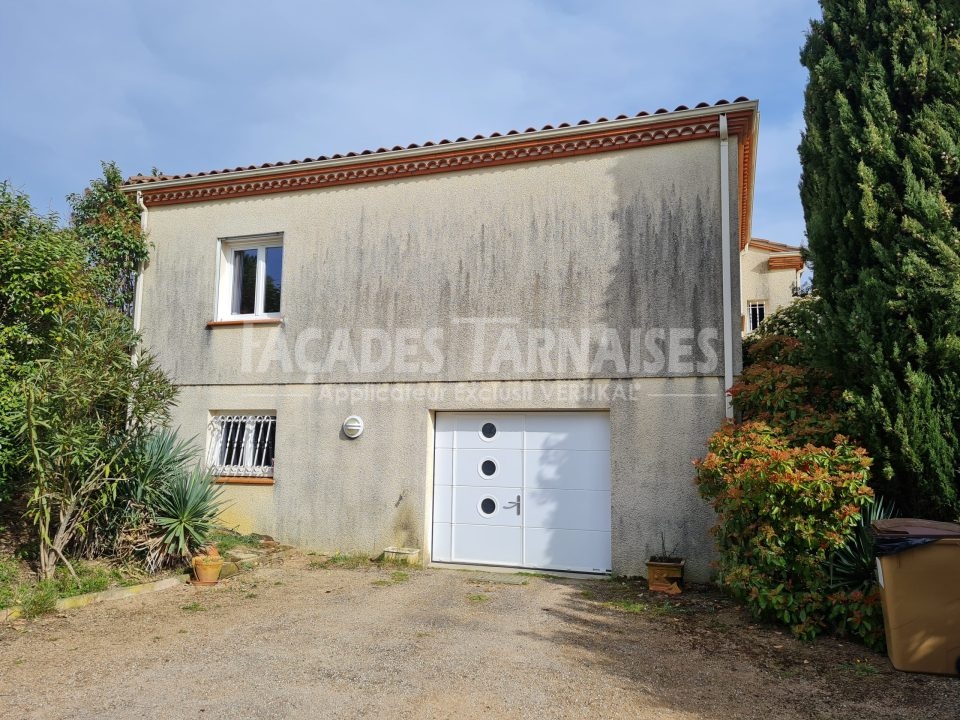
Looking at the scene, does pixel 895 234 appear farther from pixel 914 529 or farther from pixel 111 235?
pixel 111 235

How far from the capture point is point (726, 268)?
8.73m

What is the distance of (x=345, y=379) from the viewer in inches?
407

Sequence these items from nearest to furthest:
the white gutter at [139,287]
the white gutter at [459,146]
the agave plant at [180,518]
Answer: the agave plant at [180,518] → the white gutter at [459,146] → the white gutter at [139,287]

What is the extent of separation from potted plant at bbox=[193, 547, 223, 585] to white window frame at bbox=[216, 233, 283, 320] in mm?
4191

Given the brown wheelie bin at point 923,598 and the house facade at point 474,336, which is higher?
the house facade at point 474,336

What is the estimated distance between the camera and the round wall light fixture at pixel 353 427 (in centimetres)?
1009

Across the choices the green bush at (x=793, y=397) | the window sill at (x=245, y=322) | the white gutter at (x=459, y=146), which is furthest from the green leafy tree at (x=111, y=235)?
the green bush at (x=793, y=397)

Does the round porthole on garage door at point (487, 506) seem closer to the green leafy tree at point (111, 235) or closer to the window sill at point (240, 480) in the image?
the window sill at point (240, 480)

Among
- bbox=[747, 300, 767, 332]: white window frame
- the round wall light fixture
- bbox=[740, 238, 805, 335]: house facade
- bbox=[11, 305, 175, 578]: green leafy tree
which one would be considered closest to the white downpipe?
the round wall light fixture

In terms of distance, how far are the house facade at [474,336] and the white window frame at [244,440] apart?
40mm

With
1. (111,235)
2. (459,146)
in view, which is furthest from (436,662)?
(111,235)

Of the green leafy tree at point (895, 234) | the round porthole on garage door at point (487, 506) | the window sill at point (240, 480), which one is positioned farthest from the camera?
the window sill at point (240, 480)

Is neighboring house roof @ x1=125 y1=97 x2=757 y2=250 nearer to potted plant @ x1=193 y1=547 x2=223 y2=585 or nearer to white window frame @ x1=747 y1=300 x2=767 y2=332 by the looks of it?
potted plant @ x1=193 y1=547 x2=223 y2=585

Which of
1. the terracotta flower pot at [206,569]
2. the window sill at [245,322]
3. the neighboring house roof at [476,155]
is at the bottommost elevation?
the terracotta flower pot at [206,569]
